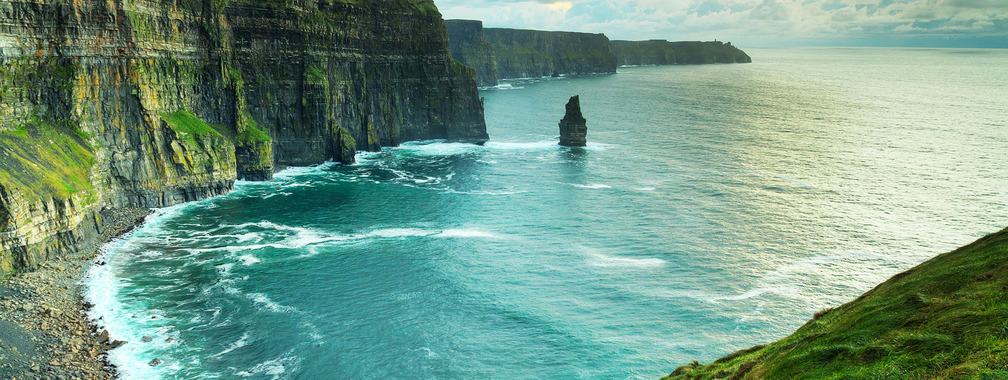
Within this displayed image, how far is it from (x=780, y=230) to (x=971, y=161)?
59701 millimetres

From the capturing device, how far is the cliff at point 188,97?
70.2 metres

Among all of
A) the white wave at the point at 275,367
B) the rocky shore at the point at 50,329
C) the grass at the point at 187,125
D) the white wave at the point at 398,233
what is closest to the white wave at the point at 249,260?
the white wave at the point at 398,233

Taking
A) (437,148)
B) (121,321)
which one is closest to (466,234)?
(121,321)

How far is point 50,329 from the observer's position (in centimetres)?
5022

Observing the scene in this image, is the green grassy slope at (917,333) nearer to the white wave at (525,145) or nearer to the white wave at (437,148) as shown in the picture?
the white wave at (437,148)

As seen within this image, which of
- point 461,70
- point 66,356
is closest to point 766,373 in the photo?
point 66,356

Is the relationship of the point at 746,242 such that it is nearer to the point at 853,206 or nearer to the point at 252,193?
the point at 853,206

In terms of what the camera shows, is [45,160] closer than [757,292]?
No

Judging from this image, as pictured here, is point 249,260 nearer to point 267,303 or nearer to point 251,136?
point 267,303

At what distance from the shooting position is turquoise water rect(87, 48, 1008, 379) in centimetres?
5122

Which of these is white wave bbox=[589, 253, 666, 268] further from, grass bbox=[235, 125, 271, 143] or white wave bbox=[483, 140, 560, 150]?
white wave bbox=[483, 140, 560, 150]

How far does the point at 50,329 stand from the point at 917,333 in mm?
57374

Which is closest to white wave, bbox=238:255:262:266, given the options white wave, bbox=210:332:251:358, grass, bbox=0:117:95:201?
white wave, bbox=210:332:251:358

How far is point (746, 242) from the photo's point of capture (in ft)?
247
